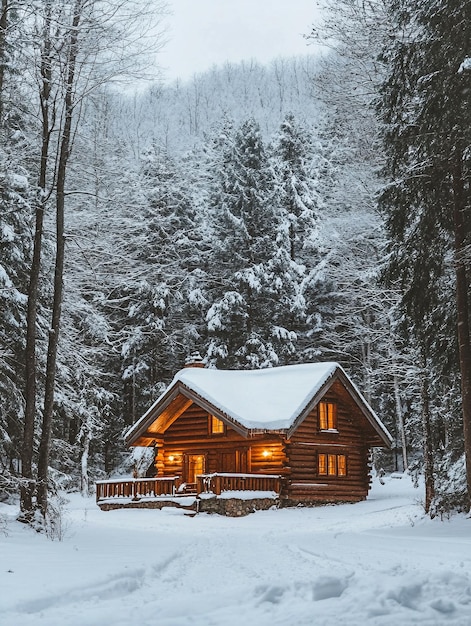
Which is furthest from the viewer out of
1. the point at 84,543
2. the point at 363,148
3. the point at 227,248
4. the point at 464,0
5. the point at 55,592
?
the point at 227,248

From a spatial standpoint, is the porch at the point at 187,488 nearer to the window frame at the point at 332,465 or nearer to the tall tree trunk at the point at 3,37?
the window frame at the point at 332,465

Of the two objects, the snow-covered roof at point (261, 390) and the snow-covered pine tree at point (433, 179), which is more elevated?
the snow-covered pine tree at point (433, 179)

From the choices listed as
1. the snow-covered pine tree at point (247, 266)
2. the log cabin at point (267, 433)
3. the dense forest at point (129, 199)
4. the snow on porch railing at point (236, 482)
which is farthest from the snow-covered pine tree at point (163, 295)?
the snow on porch railing at point (236, 482)

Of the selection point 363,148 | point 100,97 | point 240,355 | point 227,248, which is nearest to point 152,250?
point 227,248

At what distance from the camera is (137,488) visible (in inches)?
1084

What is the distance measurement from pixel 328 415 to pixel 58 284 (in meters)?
18.1

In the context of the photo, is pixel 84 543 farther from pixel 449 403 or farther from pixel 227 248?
pixel 227 248

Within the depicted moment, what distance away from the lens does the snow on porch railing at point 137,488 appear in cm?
2720

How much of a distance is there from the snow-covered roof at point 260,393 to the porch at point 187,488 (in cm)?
204

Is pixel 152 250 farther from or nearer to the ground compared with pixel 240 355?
farther from the ground

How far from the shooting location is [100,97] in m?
16.9

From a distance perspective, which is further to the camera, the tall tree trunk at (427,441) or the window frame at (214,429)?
the window frame at (214,429)

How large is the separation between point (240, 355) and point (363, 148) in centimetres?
1967

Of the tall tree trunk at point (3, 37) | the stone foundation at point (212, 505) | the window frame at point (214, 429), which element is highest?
the tall tree trunk at point (3, 37)
